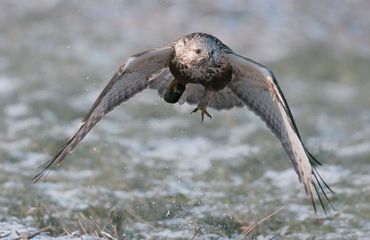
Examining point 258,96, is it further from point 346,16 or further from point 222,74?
point 346,16

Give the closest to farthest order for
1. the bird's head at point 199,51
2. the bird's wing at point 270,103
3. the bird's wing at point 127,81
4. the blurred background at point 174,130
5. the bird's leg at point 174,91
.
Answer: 1. the bird's wing at point 270,103
2. the bird's wing at point 127,81
3. the bird's head at point 199,51
4. the bird's leg at point 174,91
5. the blurred background at point 174,130

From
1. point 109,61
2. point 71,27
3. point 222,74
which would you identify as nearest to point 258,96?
point 222,74

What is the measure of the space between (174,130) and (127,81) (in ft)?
10.4

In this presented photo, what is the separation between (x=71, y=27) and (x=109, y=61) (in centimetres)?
149

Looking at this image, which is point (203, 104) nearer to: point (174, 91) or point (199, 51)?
point (174, 91)

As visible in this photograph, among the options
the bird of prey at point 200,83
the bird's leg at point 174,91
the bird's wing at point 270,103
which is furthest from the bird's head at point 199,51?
the bird's leg at point 174,91

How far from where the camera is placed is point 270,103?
6270 mm

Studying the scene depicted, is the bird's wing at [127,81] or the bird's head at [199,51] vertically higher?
the bird's head at [199,51]

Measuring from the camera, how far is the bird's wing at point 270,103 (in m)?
5.65

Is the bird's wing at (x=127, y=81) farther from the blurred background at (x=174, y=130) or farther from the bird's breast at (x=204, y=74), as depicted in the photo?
the blurred background at (x=174, y=130)

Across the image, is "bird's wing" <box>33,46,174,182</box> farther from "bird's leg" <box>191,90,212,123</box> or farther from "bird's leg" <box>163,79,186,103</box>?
"bird's leg" <box>191,90,212,123</box>

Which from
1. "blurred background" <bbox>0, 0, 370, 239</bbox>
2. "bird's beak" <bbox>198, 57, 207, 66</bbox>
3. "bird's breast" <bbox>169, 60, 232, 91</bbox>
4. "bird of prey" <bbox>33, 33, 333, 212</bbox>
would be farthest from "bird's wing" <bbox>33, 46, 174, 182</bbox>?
"blurred background" <bbox>0, 0, 370, 239</bbox>

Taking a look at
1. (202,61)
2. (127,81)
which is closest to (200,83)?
(202,61)

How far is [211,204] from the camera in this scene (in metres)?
7.01
